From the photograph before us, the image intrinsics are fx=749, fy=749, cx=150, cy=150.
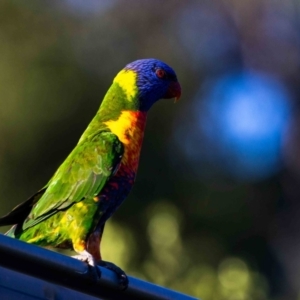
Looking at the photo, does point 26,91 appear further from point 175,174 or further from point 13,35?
point 175,174

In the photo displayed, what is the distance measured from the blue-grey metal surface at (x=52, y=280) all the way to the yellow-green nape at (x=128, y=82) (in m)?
1.51

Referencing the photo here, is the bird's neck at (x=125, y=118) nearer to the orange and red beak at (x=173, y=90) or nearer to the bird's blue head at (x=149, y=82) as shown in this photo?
the bird's blue head at (x=149, y=82)

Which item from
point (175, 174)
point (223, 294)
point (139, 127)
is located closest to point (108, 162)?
point (139, 127)

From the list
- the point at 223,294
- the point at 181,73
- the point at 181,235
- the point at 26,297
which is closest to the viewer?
the point at 26,297

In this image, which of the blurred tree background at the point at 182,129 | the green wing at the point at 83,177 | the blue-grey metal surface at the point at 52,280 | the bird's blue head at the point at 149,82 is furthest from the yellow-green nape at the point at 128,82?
the blurred tree background at the point at 182,129

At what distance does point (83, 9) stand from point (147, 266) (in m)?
3.64

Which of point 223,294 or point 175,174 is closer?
point 223,294

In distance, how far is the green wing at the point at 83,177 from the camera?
9.86 ft

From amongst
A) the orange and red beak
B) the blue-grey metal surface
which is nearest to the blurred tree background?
the orange and red beak

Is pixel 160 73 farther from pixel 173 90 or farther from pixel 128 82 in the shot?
pixel 128 82

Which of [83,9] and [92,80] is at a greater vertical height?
Answer: [83,9]

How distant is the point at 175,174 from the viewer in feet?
27.0

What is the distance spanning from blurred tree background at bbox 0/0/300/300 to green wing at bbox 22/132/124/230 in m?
3.74

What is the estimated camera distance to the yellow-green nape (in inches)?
134
